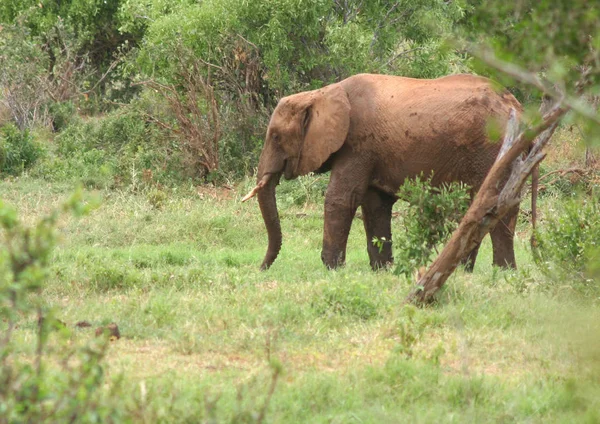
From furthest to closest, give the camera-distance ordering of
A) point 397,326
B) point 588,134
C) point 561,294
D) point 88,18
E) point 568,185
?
point 88,18 < point 568,185 < point 561,294 < point 397,326 < point 588,134

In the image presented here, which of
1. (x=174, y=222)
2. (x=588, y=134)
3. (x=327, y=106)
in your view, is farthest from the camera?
(x=174, y=222)

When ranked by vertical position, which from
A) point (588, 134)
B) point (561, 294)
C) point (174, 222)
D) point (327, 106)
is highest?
point (588, 134)

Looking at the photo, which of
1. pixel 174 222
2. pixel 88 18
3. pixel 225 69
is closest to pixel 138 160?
pixel 225 69

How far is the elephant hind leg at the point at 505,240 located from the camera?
9.84m

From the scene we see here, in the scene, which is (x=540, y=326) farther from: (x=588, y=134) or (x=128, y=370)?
(x=588, y=134)

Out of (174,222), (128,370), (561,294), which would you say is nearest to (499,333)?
(561,294)

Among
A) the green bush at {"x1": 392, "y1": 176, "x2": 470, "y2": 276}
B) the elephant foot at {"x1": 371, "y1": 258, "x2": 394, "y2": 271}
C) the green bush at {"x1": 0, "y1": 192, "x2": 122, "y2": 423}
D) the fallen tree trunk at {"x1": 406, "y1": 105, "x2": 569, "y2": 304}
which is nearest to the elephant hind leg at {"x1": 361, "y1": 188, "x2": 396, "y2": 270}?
the elephant foot at {"x1": 371, "y1": 258, "x2": 394, "y2": 271}

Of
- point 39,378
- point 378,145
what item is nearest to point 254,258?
point 378,145

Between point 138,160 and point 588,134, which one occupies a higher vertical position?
point 588,134

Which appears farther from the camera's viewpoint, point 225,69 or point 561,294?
point 225,69

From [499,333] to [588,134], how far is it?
362cm

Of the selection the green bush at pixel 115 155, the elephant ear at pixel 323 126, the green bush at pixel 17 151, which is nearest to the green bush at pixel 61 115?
the green bush at pixel 115 155

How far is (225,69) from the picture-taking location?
15.9 m

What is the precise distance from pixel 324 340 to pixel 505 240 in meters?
3.65
